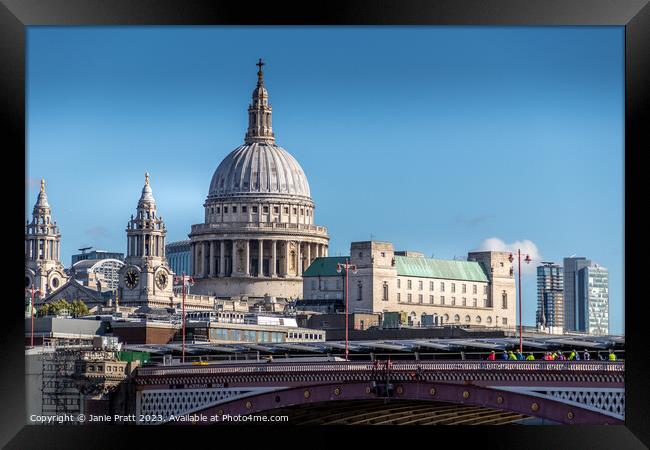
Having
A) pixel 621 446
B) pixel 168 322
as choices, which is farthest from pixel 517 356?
pixel 168 322

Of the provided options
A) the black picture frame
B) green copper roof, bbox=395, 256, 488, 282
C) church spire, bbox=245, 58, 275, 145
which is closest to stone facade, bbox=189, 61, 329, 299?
church spire, bbox=245, 58, 275, 145

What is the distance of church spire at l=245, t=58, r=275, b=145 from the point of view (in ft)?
625

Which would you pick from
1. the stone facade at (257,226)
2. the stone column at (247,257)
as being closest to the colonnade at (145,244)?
the stone facade at (257,226)

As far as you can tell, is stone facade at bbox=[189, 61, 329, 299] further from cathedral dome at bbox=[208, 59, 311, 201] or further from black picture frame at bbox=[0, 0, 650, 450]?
black picture frame at bbox=[0, 0, 650, 450]

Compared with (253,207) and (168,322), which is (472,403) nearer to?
(168,322)

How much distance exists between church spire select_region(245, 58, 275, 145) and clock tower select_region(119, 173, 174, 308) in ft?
73.2

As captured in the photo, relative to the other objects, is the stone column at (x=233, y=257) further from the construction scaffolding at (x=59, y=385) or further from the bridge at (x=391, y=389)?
the bridge at (x=391, y=389)

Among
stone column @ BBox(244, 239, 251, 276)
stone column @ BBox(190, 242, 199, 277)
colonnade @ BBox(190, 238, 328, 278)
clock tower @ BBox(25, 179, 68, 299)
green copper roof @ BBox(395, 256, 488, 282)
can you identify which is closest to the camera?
clock tower @ BBox(25, 179, 68, 299)

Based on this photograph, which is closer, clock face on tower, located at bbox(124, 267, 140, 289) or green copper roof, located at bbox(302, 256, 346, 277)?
clock face on tower, located at bbox(124, 267, 140, 289)

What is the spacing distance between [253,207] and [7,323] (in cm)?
15083

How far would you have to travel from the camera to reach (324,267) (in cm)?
17812

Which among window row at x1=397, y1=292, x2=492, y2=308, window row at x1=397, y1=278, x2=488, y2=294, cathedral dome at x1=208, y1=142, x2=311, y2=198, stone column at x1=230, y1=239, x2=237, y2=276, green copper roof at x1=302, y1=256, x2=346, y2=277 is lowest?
window row at x1=397, y1=292, x2=492, y2=308

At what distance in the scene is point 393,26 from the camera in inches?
1543

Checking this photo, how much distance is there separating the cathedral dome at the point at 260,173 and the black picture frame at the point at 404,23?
496 feet
